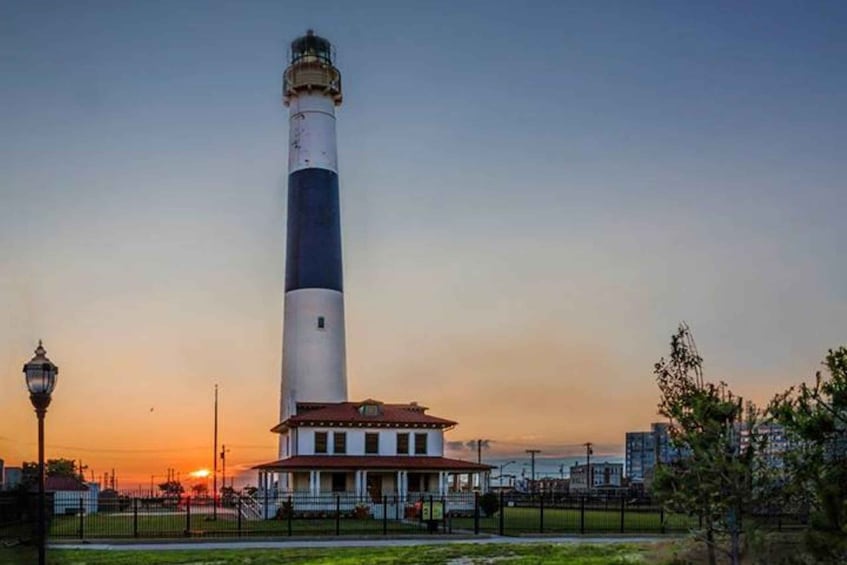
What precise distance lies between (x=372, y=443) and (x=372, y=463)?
6.58 feet

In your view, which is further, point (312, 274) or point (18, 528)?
point (312, 274)

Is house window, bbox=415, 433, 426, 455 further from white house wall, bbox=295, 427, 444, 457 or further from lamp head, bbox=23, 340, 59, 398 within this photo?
lamp head, bbox=23, 340, 59, 398

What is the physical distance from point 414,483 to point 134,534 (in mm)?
19742

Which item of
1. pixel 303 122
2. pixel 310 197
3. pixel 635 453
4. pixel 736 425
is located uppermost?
pixel 303 122

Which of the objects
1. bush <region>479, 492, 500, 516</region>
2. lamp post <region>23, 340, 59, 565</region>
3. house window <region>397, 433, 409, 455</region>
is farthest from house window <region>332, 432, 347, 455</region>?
lamp post <region>23, 340, 59, 565</region>

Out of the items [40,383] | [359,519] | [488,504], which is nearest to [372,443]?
[359,519]

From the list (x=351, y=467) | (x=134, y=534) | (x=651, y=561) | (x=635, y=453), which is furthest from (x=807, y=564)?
(x=635, y=453)

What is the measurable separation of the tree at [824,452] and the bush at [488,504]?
28318mm

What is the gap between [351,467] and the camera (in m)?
43.7

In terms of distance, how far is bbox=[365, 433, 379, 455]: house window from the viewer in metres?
45.9

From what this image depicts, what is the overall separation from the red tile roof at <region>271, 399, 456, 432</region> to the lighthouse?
109 centimetres

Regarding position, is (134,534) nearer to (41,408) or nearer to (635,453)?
(41,408)

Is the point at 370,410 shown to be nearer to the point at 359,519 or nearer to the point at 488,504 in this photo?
the point at 359,519

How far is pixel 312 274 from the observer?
160ft
